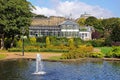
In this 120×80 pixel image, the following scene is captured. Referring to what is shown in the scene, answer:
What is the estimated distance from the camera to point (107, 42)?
7425cm

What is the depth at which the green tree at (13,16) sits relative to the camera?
53.9 m

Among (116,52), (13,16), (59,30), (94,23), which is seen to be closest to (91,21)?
(94,23)

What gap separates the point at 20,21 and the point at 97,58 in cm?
1812

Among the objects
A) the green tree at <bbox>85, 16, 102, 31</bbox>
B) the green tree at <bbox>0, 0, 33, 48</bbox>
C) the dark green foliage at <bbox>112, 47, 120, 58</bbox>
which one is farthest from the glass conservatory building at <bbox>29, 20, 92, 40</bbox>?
the dark green foliage at <bbox>112, 47, 120, 58</bbox>

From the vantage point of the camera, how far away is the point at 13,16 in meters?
54.5

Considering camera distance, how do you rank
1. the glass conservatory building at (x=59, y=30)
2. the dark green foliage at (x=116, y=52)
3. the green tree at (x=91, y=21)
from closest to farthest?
the dark green foliage at (x=116, y=52)
the glass conservatory building at (x=59, y=30)
the green tree at (x=91, y=21)

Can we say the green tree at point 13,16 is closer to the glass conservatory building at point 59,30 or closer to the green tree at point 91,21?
the glass conservatory building at point 59,30

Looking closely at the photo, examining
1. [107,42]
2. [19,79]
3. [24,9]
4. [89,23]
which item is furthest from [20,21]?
[89,23]

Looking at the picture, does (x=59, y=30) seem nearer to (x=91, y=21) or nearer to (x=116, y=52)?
(x=91, y=21)

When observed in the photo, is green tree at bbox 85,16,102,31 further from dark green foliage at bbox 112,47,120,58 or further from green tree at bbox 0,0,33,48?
dark green foliage at bbox 112,47,120,58

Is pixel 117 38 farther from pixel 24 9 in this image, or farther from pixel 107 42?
pixel 24 9

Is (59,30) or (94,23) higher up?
(94,23)


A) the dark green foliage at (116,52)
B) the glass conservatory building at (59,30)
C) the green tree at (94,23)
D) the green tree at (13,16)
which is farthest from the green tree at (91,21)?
Result: the dark green foliage at (116,52)

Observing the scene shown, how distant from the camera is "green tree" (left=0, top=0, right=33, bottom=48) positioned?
53.9 m
